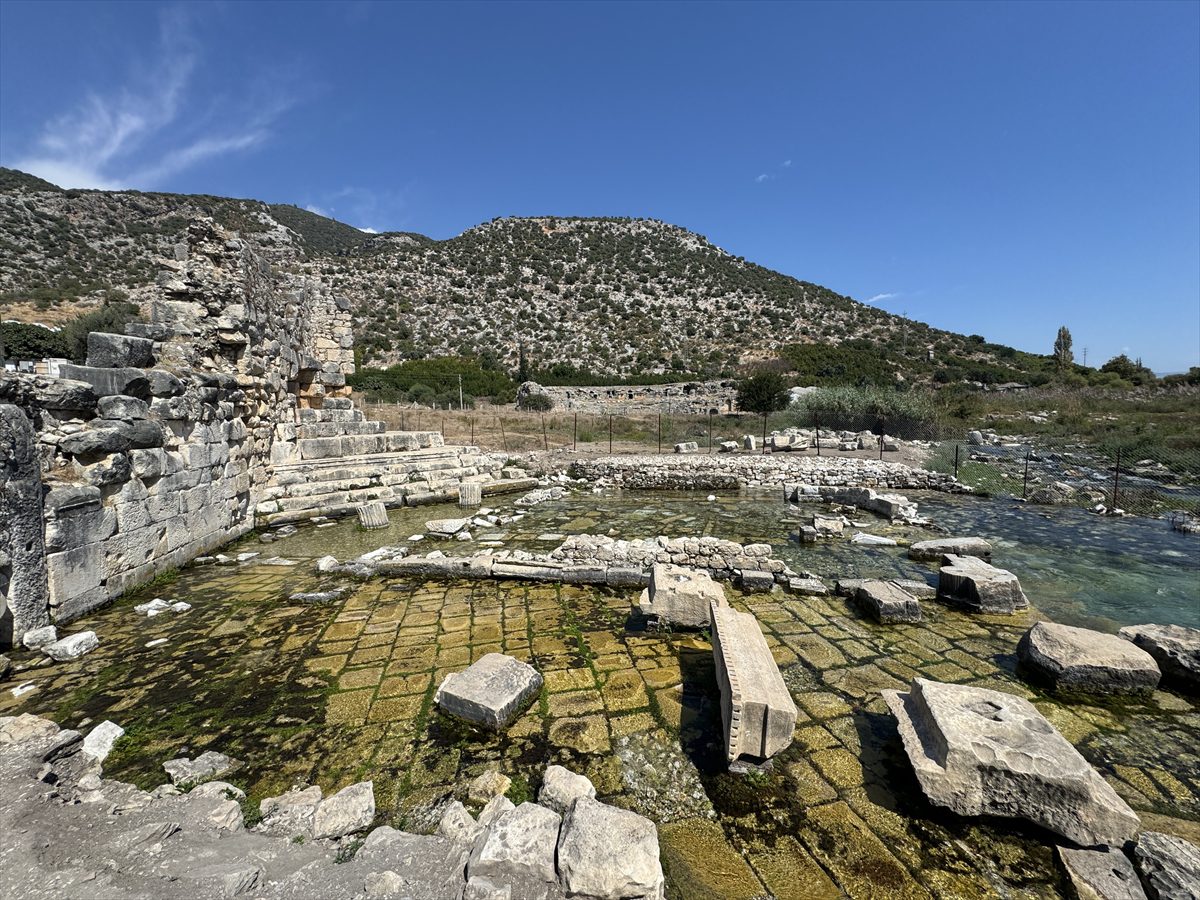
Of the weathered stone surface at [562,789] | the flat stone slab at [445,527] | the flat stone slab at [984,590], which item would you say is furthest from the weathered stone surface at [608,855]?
the flat stone slab at [445,527]

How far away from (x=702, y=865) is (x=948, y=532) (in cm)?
861

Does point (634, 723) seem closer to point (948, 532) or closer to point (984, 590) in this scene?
point (984, 590)

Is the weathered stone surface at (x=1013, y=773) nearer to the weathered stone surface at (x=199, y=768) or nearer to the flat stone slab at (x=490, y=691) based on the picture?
the flat stone slab at (x=490, y=691)

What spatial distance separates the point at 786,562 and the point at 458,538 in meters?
5.24

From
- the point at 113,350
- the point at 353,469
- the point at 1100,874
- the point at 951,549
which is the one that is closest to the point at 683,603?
the point at 1100,874

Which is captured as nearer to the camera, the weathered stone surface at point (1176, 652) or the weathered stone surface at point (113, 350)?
the weathered stone surface at point (1176, 652)

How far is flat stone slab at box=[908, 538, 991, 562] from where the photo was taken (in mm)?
7078

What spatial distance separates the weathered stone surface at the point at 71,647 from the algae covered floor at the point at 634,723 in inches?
6.1

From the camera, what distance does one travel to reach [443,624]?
4.84 meters

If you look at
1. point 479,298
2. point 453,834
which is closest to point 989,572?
point 453,834

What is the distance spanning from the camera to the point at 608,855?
2.03 metres

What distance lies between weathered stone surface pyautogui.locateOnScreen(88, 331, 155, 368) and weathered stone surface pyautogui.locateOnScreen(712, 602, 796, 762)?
25.5 ft

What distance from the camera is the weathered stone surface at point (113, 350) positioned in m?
5.81

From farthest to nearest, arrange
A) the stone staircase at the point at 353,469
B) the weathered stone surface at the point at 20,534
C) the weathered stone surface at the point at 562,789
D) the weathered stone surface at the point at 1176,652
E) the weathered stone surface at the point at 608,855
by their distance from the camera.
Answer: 1. the stone staircase at the point at 353,469
2. the weathered stone surface at the point at 20,534
3. the weathered stone surface at the point at 1176,652
4. the weathered stone surface at the point at 562,789
5. the weathered stone surface at the point at 608,855
